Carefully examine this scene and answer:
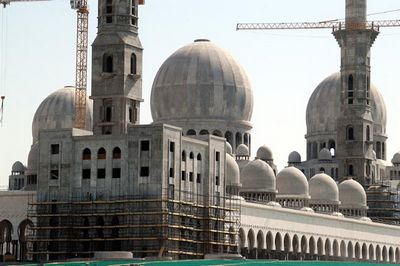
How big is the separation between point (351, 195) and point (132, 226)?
51623mm

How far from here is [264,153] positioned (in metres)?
171

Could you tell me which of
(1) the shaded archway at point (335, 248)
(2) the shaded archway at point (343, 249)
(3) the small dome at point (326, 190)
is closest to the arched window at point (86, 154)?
(1) the shaded archway at point (335, 248)

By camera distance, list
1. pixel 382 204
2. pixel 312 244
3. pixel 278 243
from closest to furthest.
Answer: pixel 278 243
pixel 312 244
pixel 382 204

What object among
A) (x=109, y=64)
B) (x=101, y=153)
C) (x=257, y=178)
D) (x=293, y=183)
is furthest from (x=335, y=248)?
(x=109, y=64)

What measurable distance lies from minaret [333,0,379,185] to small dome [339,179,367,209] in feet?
25.1

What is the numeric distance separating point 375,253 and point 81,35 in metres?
45.5

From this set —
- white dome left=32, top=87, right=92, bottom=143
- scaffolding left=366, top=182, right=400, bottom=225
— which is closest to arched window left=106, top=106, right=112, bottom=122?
white dome left=32, top=87, right=92, bottom=143

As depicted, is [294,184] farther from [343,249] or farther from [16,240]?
[16,240]

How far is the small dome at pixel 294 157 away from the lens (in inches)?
7756

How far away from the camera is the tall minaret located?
128625 mm

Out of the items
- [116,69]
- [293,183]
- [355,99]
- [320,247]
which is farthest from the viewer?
[355,99]

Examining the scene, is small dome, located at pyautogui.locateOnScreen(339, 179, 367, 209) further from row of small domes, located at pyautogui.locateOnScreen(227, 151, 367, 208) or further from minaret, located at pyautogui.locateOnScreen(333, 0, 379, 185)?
minaret, located at pyautogui.locateOnScreen(333, 0, 379, 185)

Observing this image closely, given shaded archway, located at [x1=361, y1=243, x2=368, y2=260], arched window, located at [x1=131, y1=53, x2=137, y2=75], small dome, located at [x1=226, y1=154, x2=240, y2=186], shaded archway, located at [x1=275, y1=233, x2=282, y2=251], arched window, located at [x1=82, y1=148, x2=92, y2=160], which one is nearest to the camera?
arched window, located at [x1=82, y1=148, x2=92, y2=160]

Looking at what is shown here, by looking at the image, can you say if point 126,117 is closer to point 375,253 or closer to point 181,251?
point 181,251
